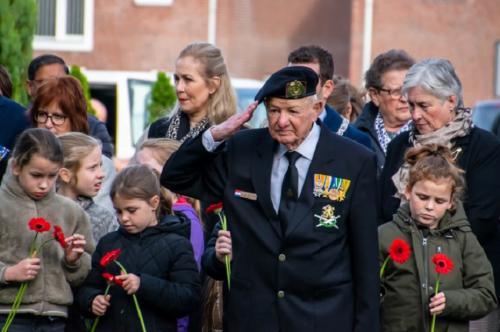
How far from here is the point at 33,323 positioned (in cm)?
662

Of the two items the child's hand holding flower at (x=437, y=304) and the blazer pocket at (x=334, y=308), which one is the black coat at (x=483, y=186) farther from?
the blazer pocket at (x=334, y=308)

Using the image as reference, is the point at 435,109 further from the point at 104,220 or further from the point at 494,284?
the point at 104,220

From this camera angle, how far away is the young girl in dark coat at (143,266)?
6.67 m

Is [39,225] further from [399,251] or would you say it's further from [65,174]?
[399,251]

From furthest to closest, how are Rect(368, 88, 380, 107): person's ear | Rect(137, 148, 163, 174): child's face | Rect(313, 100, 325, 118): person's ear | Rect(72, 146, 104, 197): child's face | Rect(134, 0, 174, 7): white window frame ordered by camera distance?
Rect(134, 0, 174, 7): white window frame → Rect(368, 88, 380, 107): person's ear → Rect(137, 148, 163, 174): child's face → Rect(72, 146, 104, 197): child's face → Rect(313, 100, 325, 118): person's ear

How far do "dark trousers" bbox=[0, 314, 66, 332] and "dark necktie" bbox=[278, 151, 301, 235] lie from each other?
1542 mm

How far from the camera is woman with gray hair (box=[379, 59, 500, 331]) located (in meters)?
6.95

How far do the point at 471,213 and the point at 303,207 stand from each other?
1483 mm

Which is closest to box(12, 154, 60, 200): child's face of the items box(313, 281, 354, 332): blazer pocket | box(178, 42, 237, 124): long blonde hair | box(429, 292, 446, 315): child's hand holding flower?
box(178, 42, 237, 124): long blonde hair

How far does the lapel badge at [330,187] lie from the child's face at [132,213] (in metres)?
1.28

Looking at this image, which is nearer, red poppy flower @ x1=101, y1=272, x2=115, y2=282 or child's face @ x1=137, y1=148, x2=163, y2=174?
red poppy flower @ x1=101, y1=272, x2=115, y2=282

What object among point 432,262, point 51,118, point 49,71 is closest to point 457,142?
point 432,262

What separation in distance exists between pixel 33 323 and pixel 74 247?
0.46 meters

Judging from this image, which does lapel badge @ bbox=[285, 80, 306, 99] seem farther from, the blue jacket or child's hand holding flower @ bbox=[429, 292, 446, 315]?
the blue jacket
